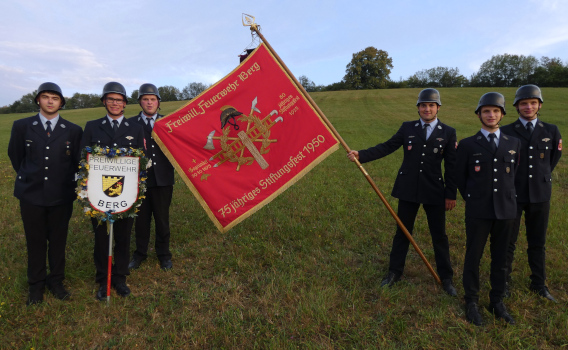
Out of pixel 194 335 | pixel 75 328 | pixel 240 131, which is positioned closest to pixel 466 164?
pixel 240 131

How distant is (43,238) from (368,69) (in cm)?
9037

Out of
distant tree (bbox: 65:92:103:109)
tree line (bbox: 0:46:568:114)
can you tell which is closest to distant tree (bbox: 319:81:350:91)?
tree line (bbox: 0:46:568:114)

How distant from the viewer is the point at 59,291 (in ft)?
14.6

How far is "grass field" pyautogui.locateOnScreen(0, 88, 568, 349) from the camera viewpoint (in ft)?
11.9

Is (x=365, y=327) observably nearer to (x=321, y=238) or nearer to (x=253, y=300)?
(x=253, y=300)

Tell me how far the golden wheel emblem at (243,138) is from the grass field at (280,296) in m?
1.80

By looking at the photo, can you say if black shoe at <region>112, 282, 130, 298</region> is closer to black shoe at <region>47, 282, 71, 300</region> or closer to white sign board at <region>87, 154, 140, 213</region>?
black shoe at <region>47, 282, 71, 300</region>

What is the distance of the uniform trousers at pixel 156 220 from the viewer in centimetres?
525

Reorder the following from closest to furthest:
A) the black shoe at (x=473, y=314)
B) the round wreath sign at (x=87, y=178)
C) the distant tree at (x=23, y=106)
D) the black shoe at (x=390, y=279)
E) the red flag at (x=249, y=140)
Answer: the black shoe at (x=473, y=314) → the round wreath sign at (x=87, y=178) → the black shoe at (x=390, y=279) → the red flag at (x=249, y=140) → the distant tree at (x=23, y=106)

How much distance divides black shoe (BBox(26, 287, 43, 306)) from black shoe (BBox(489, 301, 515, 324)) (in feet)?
19.4

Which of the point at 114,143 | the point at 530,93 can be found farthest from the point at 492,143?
the point at 114,143

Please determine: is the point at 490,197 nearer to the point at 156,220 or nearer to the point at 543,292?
the point at 543,292

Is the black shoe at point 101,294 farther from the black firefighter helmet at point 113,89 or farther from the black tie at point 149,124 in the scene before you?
the black firefighter helmet at point 113,89

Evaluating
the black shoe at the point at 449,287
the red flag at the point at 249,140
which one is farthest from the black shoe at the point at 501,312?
the red flag at the point at 249,140
